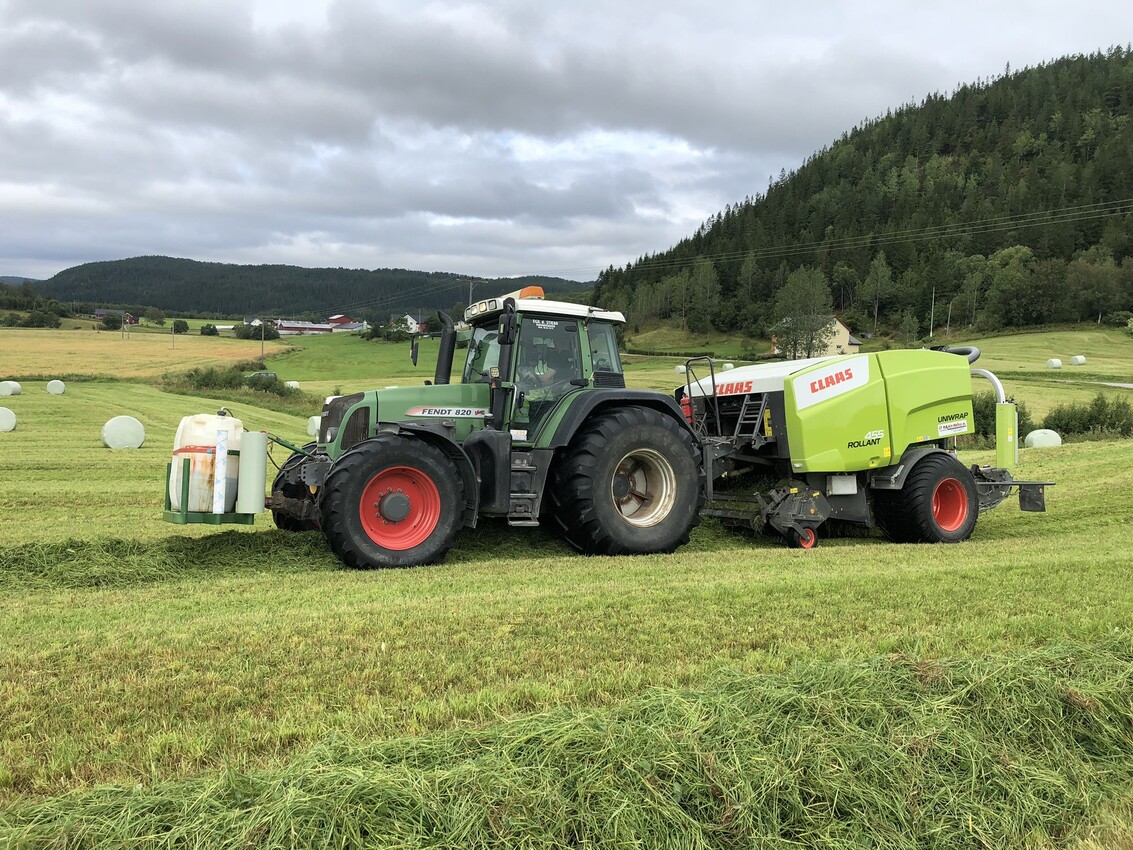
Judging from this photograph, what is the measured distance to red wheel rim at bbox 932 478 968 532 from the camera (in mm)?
9773

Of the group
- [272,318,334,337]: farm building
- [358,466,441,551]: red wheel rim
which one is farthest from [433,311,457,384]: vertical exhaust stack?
[272,318,334,337]: farm building

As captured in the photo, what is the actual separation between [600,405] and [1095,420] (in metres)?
21.5

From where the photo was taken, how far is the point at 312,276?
625 feet

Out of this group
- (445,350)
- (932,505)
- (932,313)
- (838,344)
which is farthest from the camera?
(932,313)

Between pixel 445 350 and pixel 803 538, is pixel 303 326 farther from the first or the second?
pixel 803 538

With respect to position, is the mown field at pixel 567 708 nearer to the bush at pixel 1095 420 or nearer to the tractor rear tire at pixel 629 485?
the tractor rear tire at pixel 629 485

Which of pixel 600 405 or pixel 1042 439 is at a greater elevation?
pixel 600 405

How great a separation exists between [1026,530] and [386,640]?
934cm

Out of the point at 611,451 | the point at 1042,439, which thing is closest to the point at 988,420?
the point at 1042,439

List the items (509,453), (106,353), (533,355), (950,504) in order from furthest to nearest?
(106,353)
(950,504)
(533,355)
(509,453)

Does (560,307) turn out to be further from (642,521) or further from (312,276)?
(312,276)

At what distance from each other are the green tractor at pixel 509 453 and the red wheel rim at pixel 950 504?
3.23m

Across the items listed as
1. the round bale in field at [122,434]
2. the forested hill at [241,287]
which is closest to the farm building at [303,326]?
the forested hill at [241,287]

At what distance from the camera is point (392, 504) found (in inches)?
282
